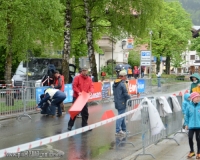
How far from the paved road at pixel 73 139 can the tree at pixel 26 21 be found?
3.99m

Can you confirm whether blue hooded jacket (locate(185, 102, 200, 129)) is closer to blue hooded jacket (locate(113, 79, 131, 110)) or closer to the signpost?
blue hooded jacket (locate(113, 79, 131, 110))

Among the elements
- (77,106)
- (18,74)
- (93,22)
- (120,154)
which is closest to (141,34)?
(93,22)

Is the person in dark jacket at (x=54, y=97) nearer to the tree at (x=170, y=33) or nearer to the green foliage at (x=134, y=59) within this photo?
the tree at (x=170, y=33)

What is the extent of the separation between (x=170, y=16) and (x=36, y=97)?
1637 inches

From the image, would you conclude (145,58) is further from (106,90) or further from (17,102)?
(17,102)

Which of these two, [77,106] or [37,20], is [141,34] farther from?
[77,106]

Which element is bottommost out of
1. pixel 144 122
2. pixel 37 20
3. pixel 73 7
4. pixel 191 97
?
pixel 144 122

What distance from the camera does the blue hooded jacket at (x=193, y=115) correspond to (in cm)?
801

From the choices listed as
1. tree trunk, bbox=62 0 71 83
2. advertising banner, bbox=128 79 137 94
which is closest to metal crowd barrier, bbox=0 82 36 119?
tree trunk, bbox=62 0 71 83

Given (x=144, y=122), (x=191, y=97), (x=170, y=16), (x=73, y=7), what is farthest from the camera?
(x=170, y=16)

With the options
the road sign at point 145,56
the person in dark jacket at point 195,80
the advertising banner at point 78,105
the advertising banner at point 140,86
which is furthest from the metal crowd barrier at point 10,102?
the road sign at point 145,56

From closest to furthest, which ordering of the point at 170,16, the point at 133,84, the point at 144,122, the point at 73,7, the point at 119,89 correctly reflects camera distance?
the point at 144,122
the point at 119,89
the point at 73,7
the point at 133,84
the point at 170,16

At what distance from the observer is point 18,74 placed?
2538cm

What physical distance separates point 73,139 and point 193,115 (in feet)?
11.7
